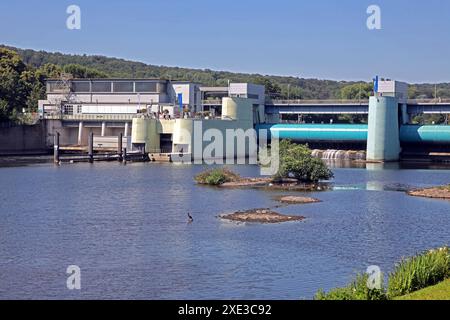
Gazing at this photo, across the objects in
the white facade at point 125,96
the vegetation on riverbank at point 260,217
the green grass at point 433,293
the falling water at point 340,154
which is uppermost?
the white facade at point 125,96

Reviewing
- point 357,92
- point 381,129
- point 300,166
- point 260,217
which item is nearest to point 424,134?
point 381,129

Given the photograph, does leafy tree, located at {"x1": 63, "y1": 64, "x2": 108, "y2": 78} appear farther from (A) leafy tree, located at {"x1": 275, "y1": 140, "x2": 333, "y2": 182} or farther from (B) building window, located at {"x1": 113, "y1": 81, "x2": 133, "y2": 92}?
(A) leafy tree, located at {"x1": 275, "y1": 140, "x2": 333, "y2": 182}

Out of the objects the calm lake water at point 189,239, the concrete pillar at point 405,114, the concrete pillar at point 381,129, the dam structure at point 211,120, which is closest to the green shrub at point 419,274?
the calm lake water at point 189,239

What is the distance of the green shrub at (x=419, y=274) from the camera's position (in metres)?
25.6

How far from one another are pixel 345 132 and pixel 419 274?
7921 centimetres

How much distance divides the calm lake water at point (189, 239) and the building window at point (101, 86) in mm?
47084

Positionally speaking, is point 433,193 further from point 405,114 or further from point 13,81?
point 13,81

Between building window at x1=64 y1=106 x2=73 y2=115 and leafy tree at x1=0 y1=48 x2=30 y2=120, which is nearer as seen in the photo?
building window at x1=64 y1=106 x2=73 y2=115

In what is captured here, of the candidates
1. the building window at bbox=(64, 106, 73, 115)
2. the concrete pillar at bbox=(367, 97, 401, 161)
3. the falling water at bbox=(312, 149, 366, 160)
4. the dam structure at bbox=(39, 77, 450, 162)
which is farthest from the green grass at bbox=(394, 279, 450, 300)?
the building window at bbox=(64, 106, 73, 115)

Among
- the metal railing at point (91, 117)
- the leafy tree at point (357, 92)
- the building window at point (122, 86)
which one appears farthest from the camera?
the leafy tree at point (357, 92)

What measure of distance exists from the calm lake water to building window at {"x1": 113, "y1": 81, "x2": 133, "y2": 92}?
4529 centimetres

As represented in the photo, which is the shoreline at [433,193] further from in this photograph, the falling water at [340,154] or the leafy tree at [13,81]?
the leafy tree at [13,81]

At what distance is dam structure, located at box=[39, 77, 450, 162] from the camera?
100000 mm
